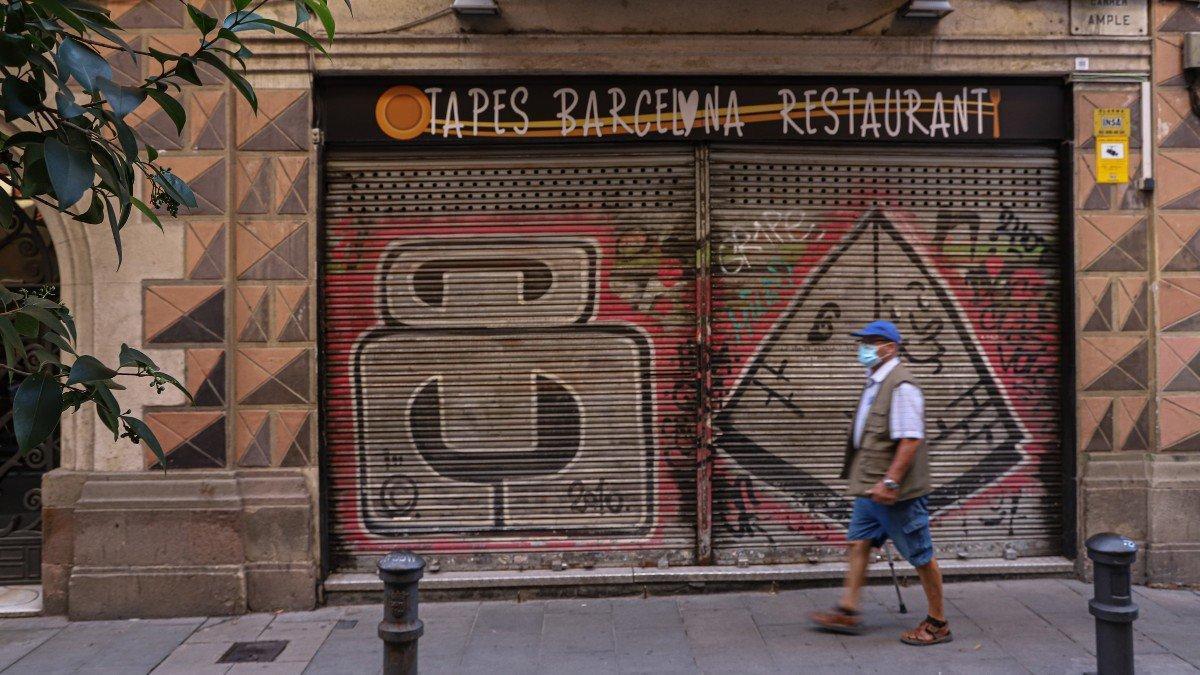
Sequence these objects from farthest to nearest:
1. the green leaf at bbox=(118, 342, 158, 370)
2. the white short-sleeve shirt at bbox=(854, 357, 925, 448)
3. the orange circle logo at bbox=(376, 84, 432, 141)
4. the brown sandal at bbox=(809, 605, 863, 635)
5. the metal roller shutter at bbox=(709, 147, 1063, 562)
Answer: the metal roller shutter at bbox=(709, 147, 1063, 562)
the orange circle logo at bbox=(376, 84, 432, 141)
the brown sandal at bbox=(809, 605, 863, 635)
the white short-sleeve shirt at bbox=(854, 357, 925, 448)
the green leaf at bbox=(118, 342, 158, 370)

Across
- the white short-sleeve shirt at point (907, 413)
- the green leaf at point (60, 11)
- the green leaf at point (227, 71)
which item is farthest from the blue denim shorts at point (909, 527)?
the green leaf at point (60, 11)

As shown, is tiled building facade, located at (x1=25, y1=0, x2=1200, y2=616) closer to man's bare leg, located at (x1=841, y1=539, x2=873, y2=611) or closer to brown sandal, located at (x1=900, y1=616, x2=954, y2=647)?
brown sandal, located at (x1=900, y1=616, x2=954, y2=647)

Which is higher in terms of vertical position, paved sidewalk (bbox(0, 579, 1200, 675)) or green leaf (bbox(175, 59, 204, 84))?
green leaf (bbox(175, 59, 204, 84))

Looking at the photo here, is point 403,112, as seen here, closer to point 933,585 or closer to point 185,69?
point 185,69

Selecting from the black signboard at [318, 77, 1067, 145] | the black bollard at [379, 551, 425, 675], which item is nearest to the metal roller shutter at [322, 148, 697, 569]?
the black signboard at [318, 77, 1067, 145]

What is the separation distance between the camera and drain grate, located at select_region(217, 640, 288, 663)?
5.57 metres

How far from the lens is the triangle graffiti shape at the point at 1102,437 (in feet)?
22.3

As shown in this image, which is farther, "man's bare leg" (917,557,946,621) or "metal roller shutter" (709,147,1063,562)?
"metal roller shutter" (709,147,1063,562)

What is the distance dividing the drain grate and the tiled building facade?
2.08 feet

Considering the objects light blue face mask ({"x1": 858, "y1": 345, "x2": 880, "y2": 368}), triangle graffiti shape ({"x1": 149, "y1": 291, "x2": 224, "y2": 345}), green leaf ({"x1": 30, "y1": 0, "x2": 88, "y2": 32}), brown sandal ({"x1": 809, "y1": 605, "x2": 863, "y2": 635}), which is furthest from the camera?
triangle graffiti shape ({"x1": 149, "y1": 291, "x2": 224, "y2": 345})

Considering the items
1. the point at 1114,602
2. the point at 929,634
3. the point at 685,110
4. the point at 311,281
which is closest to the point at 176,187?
the point at 311,281

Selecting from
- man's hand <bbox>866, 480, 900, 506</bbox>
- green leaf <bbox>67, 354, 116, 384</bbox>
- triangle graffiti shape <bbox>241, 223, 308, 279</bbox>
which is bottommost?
man's hand <bbox>866, 480, 900, 506</bbox>

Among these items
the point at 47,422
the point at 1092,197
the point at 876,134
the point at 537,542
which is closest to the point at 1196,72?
the point at 1092,197

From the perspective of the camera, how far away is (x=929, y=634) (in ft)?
18.1
